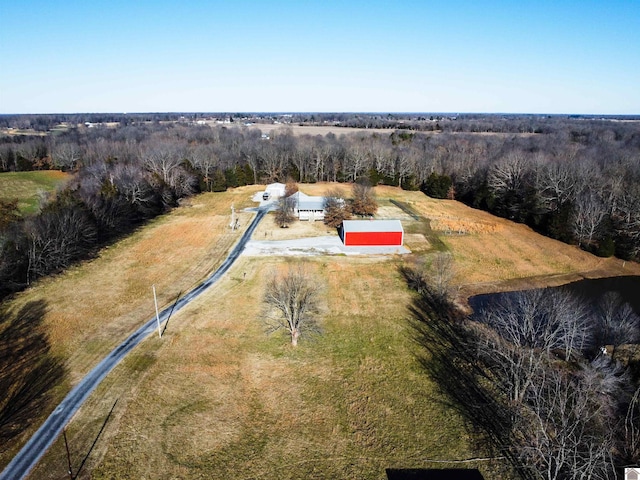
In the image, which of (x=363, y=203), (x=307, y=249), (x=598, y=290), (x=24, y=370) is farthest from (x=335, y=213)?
(x=24, y=370)

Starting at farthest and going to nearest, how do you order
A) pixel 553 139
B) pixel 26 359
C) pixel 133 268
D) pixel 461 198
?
pixel 553 139, pixel 461 198, pixel 133 268, pixel 26 359

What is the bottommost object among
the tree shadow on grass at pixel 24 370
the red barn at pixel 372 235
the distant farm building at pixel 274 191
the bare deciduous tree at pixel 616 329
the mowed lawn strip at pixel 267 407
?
the mowed lawn strip at pixel 267 407

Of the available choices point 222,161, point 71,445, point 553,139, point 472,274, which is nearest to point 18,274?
point 71,445

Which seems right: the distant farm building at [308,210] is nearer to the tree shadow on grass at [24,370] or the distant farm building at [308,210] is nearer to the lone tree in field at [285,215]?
the lone tree in field at [285,215]

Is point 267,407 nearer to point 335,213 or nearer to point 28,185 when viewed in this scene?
point 335,213

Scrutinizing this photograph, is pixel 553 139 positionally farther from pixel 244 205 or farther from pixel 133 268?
pixel 133 268

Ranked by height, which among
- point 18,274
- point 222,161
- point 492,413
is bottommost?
point 492,413

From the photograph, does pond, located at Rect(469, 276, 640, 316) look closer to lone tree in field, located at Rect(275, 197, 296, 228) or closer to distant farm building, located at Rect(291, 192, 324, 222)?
distant farm building, located at Rect(291, 192, 324, 222)

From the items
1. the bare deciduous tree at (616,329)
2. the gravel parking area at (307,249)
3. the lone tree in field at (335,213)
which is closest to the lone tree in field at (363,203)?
the lone tree in field at (335,213)
